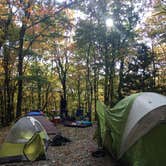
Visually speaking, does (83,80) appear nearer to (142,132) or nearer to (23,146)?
(23,146)

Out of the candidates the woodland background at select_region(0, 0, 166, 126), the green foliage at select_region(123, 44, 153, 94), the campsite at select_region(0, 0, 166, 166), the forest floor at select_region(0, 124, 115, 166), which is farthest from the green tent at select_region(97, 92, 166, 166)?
the green foliage at select_region(123, 44, 153, 94)

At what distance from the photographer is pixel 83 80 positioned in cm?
2977

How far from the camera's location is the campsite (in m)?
6.39

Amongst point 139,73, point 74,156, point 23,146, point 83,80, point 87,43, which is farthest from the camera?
point 83,80

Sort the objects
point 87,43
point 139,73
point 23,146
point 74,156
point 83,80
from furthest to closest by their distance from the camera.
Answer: point 83,80
point 87,43
point 139,73
point 74,156
point 23,146

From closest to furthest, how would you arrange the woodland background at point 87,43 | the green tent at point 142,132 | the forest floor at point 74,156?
the green tent at point 142,132, the forest floor at point 74,156, the woodland background at point 87,43

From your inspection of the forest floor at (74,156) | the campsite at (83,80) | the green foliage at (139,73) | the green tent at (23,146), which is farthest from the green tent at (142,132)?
the green foliage at (139,73)

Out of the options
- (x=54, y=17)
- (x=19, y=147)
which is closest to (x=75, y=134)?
(x=19, y=147)

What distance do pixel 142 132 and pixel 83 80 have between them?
24040 millimetres

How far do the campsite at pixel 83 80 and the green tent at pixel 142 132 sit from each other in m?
0.02

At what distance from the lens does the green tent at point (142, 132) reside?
227 inches

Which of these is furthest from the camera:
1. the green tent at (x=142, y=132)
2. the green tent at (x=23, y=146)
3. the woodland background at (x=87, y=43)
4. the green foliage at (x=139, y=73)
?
the green foliage at (x=139, y=73)

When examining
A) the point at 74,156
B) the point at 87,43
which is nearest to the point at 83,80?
the point at 87,43

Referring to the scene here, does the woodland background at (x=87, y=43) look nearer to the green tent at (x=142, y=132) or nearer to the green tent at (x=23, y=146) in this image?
the green tent at (x=23, y=146)
